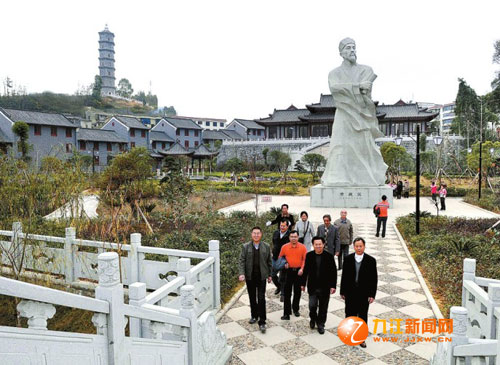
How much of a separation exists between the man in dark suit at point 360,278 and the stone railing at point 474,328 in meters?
0.93

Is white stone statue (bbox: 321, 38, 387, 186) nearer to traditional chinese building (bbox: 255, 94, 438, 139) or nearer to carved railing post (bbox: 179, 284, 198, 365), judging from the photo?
carved railing post (bbox: 179, 284, 198, 365)

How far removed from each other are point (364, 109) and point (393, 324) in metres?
12.9

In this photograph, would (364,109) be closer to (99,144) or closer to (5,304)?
(5,304)

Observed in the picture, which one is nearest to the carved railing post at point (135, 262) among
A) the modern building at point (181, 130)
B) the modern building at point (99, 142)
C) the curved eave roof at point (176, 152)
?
the curved eave roof at point (176, 152)

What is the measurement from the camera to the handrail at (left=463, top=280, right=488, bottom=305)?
11.7ft

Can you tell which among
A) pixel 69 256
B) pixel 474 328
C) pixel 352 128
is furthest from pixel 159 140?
Answer: pixel 474 328

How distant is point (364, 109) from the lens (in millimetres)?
16375

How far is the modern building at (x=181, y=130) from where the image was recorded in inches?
1983

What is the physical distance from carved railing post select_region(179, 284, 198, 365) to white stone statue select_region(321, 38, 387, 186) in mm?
14091

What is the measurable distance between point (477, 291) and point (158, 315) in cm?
310

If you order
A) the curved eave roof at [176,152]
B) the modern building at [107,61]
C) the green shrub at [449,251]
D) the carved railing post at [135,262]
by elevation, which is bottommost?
the green shrub at [449,251]

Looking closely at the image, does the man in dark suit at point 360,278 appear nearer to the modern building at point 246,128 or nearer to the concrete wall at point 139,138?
the concrete wall at point 139,138

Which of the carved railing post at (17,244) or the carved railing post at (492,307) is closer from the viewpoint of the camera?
the carved railing post at (492,307)

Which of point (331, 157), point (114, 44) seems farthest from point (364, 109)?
point (114, 44)
